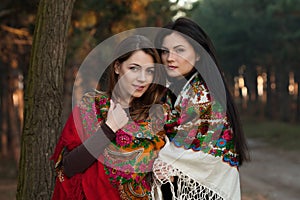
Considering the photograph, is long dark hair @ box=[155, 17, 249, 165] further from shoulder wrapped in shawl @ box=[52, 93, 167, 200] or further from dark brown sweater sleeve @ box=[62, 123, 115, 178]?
dark brown sweater sleeve @ box=[62, 123, 115, 178]

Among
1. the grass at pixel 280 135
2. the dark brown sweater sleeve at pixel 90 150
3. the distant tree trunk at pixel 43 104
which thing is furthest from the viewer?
the grass at pixel 280 135

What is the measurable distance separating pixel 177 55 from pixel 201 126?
419 mm

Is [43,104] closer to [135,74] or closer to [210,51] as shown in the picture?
[135,74]

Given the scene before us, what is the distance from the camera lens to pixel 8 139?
59.5ft

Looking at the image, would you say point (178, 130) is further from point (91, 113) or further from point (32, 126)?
point (32, 126)

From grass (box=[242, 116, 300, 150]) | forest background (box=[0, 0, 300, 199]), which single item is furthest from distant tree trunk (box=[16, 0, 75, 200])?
grass (box=[242, 116, 300, 150])

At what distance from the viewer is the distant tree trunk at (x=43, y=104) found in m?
3.16

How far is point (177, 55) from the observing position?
8.27 ft

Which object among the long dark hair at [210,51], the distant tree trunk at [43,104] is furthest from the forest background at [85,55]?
the long dark hair at [210,51]

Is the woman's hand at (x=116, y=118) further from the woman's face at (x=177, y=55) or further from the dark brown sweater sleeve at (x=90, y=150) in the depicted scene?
the woman's face at (x=177, y=55)

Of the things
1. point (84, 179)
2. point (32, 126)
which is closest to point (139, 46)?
point (84, 179)

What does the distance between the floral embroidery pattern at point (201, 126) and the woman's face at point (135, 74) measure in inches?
9.5

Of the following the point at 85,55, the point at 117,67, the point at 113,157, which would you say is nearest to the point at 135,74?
the point at 117,67

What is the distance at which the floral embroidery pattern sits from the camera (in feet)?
7.68
